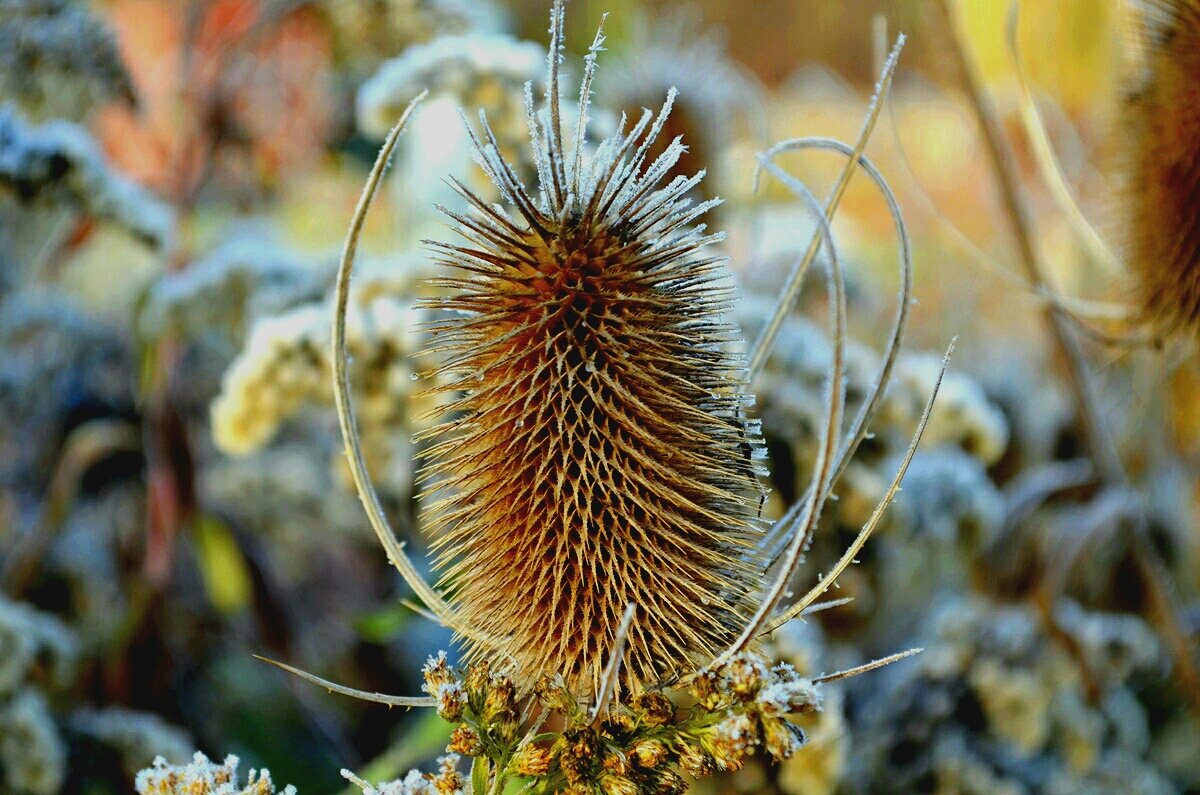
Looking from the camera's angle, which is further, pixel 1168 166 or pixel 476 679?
pixel 1168 166

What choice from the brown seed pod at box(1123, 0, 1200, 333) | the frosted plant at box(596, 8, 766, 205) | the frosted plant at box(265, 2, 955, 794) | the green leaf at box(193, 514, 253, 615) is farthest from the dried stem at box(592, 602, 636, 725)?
the green leaf at box(193, 514, 253, 615)

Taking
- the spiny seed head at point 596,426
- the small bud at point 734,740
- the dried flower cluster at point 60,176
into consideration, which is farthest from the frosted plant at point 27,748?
the small bud at point 734,740

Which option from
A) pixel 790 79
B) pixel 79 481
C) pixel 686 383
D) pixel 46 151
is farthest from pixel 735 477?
pixel 790 79

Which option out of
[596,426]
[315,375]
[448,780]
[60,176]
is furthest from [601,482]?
[60,176]

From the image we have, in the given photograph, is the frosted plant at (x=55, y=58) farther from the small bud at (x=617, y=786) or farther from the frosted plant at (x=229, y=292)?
the small bud at (x=617, y=786)

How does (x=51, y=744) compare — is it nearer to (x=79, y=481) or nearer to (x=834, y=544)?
(x=79, y=481)

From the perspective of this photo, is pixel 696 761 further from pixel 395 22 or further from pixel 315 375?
pixel 395 22
